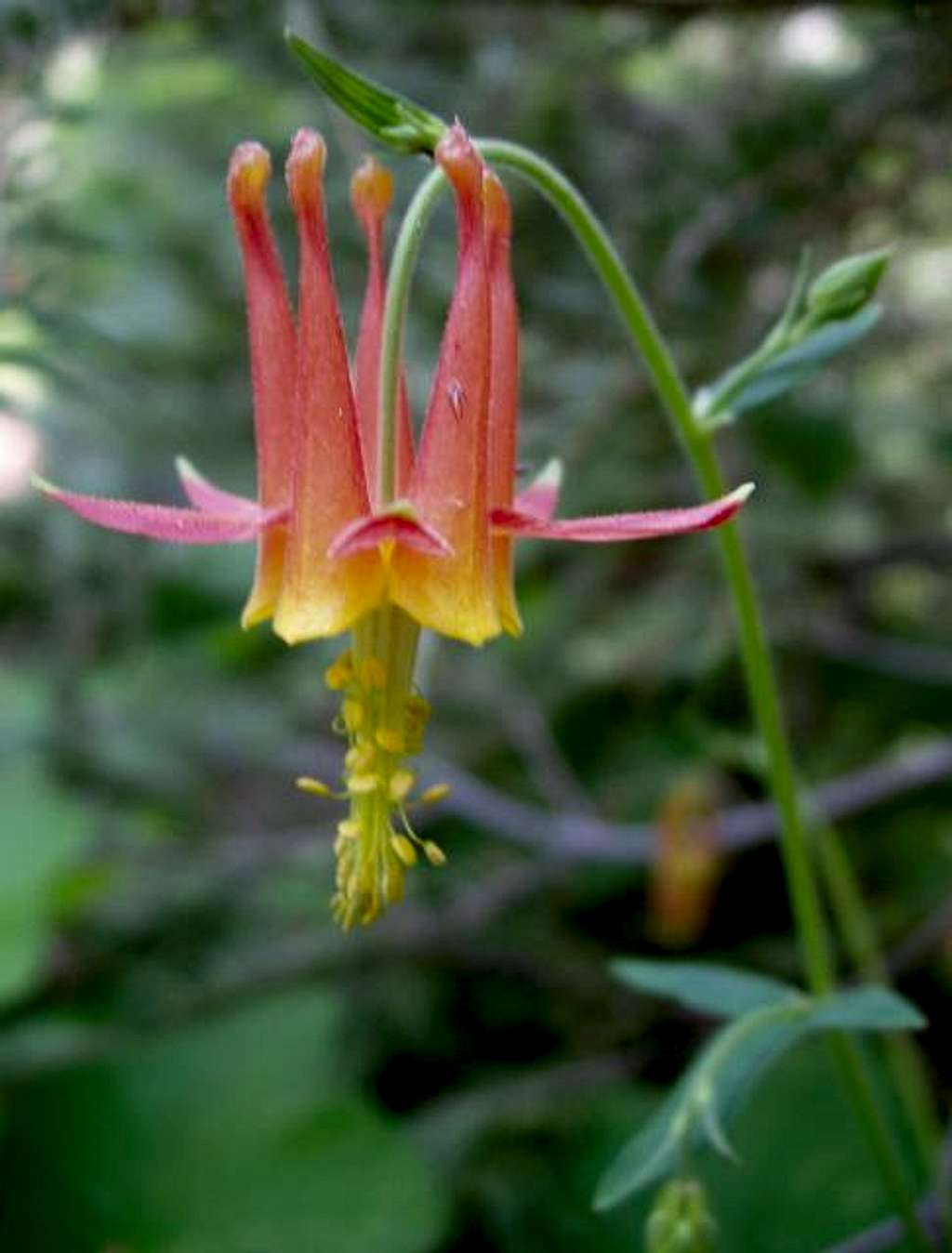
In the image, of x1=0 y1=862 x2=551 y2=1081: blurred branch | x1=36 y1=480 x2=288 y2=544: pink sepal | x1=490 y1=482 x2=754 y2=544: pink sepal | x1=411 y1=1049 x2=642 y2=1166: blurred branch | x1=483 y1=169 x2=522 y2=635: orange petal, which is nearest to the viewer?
x1=490 y1=482 x2=754 y2=544: pink sepal

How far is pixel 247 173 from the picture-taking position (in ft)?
4.35

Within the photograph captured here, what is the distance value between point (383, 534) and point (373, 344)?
0.38 m

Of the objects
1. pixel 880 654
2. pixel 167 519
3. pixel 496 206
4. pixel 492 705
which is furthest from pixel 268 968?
pixel 496 206

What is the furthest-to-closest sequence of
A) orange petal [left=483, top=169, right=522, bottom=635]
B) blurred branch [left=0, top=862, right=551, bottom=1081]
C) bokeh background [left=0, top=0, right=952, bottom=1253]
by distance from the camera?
1. blurred branch [left=0, top=862, right=551, bottom=1081]
2. bokeh background [left=0, top=0, right=952, bottom=1253]
3. orange petal [left=483, top=169, right=522, bottom=635]

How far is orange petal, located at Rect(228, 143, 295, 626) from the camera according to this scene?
1352mm

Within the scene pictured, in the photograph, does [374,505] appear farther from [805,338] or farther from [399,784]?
[805,338]

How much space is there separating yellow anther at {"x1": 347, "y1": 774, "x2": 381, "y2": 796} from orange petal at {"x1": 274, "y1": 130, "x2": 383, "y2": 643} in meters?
0.17

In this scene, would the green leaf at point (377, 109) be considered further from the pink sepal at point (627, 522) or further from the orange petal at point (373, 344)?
the pink sepal at point (627, 522)

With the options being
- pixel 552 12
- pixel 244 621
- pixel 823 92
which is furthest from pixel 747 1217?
pixel 552 12

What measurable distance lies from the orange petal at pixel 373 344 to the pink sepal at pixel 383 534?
16 cm

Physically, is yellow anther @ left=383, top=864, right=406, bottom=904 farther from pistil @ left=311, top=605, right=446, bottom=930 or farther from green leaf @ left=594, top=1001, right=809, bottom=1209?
green leaf @ left=594, top=1001, right=809, bottom=1209

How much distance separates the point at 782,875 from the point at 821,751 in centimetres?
36

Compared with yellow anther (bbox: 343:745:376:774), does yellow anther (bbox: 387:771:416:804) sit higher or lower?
lower

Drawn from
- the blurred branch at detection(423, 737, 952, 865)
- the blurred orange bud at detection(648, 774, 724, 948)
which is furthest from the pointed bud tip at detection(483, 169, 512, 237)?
the blurred orange bud at detection(648, 774, 724, 948)
